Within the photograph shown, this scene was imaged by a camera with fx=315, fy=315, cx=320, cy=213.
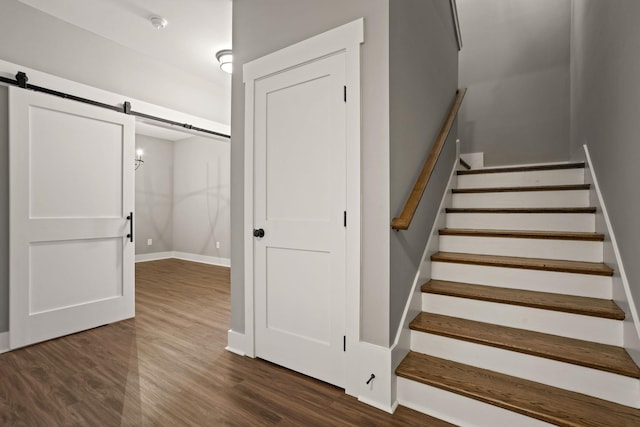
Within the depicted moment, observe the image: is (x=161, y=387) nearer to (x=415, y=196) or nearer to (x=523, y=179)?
(x=415, y=196)

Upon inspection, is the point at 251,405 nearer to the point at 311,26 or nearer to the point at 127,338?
the point at 127,338

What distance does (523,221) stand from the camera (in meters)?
2.57

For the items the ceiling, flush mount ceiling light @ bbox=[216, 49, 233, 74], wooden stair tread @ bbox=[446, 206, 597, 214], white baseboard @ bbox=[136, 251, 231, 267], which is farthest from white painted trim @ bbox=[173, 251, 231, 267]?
wooden stair tread @ bbox=[446, 206, 597, 214]

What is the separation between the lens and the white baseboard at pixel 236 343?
8.06ft

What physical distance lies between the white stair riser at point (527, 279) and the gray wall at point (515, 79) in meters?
2.66

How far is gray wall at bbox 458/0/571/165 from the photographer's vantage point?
396cm

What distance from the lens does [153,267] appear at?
606cm

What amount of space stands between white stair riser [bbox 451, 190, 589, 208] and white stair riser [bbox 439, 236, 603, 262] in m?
0.55

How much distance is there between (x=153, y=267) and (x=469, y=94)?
6201 millimetres

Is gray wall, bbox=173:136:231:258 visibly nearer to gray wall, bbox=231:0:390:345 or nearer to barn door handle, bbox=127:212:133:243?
barn door handle, bbox=127:212:133:243

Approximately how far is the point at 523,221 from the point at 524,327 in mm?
1020

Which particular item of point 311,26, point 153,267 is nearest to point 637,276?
point 311,26

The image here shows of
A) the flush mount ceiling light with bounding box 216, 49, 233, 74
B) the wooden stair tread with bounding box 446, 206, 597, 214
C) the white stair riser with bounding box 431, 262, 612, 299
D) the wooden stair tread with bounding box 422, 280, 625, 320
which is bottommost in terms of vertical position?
the wooden stair tread with bounding box 422, 280, 625, 320

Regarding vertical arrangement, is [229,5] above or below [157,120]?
above
